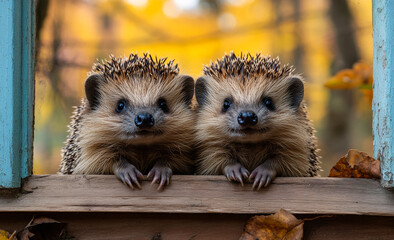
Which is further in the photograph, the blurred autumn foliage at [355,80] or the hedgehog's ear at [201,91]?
the blurred autumn foliage at [355,80]

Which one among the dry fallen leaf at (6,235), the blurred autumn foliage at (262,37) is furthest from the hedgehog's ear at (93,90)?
the blurred autumn foliage at (262,37)

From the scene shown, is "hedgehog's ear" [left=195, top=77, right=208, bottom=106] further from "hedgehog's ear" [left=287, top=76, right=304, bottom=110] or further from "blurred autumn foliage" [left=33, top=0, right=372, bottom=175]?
"blurred autumn foliage" [left=33, top=0, right=372, bottom=175]

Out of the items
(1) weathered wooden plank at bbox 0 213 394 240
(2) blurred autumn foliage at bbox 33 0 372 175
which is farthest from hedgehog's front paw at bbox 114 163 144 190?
(2) blurred autumn foliage at bbox 33 0 372 175

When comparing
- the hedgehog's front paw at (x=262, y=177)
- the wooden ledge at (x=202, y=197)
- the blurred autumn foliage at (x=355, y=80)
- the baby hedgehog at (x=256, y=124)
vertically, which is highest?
the blurred autumn foliage at (x=355, y=80)

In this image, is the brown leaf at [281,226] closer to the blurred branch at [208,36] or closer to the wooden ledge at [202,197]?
the wooden ledge at [202,197]

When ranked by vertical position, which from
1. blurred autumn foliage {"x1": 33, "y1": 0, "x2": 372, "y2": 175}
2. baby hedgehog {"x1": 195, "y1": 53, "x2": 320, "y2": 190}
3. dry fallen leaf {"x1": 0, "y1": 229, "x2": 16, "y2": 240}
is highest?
blurred autumn foliage {"x1": 33, "y1": 0, "x2": 372, "y2": 175}

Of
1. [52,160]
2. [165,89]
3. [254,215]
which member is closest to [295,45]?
[52,160]

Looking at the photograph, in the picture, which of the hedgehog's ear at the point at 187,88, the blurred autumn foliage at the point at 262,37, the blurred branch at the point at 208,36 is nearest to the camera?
the hedgehog's ear at the point at 187,88
